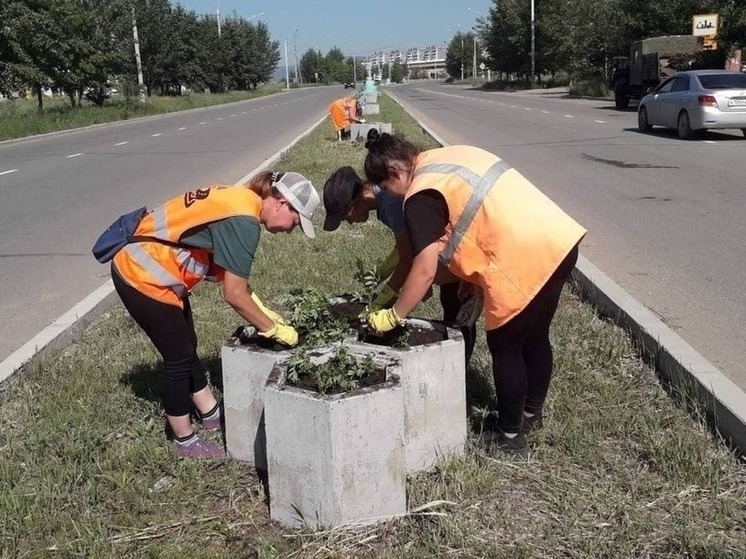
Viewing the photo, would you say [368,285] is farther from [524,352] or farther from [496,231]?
[496,231]

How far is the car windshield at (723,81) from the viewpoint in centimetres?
1634

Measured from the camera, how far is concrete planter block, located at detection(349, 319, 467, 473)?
3.28 meters

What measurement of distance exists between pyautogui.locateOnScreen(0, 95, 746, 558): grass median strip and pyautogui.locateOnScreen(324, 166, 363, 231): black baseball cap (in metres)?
1.10

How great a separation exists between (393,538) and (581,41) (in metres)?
48.4

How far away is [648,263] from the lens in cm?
680

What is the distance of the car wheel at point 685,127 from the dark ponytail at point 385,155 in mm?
15143

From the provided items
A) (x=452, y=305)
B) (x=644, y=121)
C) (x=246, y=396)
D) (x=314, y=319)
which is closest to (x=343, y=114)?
(x=644, y=121)

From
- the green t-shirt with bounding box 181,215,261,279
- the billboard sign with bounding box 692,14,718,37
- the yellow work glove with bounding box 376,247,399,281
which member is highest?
the billboard sign with bounding box 692,14,718,37

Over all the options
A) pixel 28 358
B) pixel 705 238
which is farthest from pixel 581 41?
pixel 28 358

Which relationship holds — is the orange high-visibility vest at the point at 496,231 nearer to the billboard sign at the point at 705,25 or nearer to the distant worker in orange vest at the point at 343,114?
the distant worker in orange vest at the point at 343,114

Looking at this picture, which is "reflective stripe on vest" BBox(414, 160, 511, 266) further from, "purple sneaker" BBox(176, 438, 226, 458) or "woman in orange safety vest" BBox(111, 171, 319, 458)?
"purple sneaker" BBox(176, 438, 226, 458)

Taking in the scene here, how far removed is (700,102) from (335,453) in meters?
15.5

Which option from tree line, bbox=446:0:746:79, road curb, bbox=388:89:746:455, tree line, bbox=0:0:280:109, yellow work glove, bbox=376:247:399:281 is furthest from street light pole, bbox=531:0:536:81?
yellow work glove, bbox=376:247:399:281

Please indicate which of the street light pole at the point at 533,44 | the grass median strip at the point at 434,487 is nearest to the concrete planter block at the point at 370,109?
the grass median strip at the point at 434,487
